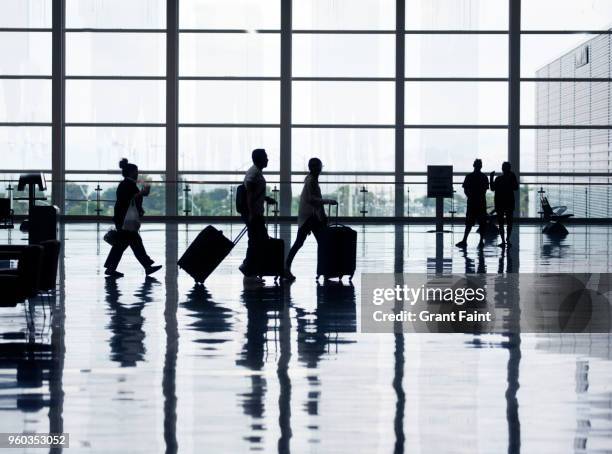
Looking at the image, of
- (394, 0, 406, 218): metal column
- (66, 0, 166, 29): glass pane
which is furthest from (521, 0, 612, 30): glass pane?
(66, 0, 166, 29): glass pane

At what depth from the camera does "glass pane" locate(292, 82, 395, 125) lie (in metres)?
35.1

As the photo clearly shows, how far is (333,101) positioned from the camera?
3512 cm

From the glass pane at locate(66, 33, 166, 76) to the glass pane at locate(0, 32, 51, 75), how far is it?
25.1 inches

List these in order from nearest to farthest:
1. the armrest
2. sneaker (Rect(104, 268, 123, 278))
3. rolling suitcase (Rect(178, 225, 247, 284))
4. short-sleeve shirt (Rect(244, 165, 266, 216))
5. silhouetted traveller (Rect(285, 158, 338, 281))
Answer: the armrest
short-sleeve shirt (Rect(244, 165, 266, 216))
rolling suitcase (Rect(178, 225, 247, 284))
silhouetted traveller (Rect(285, 158, 338, 281))
sneaker (Rect(104, 268, 123, 278))

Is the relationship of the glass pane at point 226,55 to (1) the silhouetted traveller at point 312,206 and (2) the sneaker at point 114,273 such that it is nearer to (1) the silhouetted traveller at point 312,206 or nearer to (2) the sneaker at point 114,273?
(2) the sneaker at point 114,273

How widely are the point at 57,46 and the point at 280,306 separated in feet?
82.9

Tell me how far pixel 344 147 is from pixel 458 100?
3.56m

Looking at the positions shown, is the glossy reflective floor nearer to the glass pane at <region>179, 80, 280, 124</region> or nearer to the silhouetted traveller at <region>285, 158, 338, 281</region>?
the silhouetted traveller at <region>285, 158, 338, 281</region>

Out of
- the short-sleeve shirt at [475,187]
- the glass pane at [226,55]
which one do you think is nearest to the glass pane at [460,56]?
the glass pane at [226,55]

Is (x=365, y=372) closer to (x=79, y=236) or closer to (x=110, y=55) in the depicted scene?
(x=79, y=236)

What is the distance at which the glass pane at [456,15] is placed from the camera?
115 ft

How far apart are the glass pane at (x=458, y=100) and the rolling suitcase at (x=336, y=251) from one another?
70.7 feet

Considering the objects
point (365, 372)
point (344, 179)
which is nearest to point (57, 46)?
point (344, 179)

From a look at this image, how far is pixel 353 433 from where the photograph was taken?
5660mm
